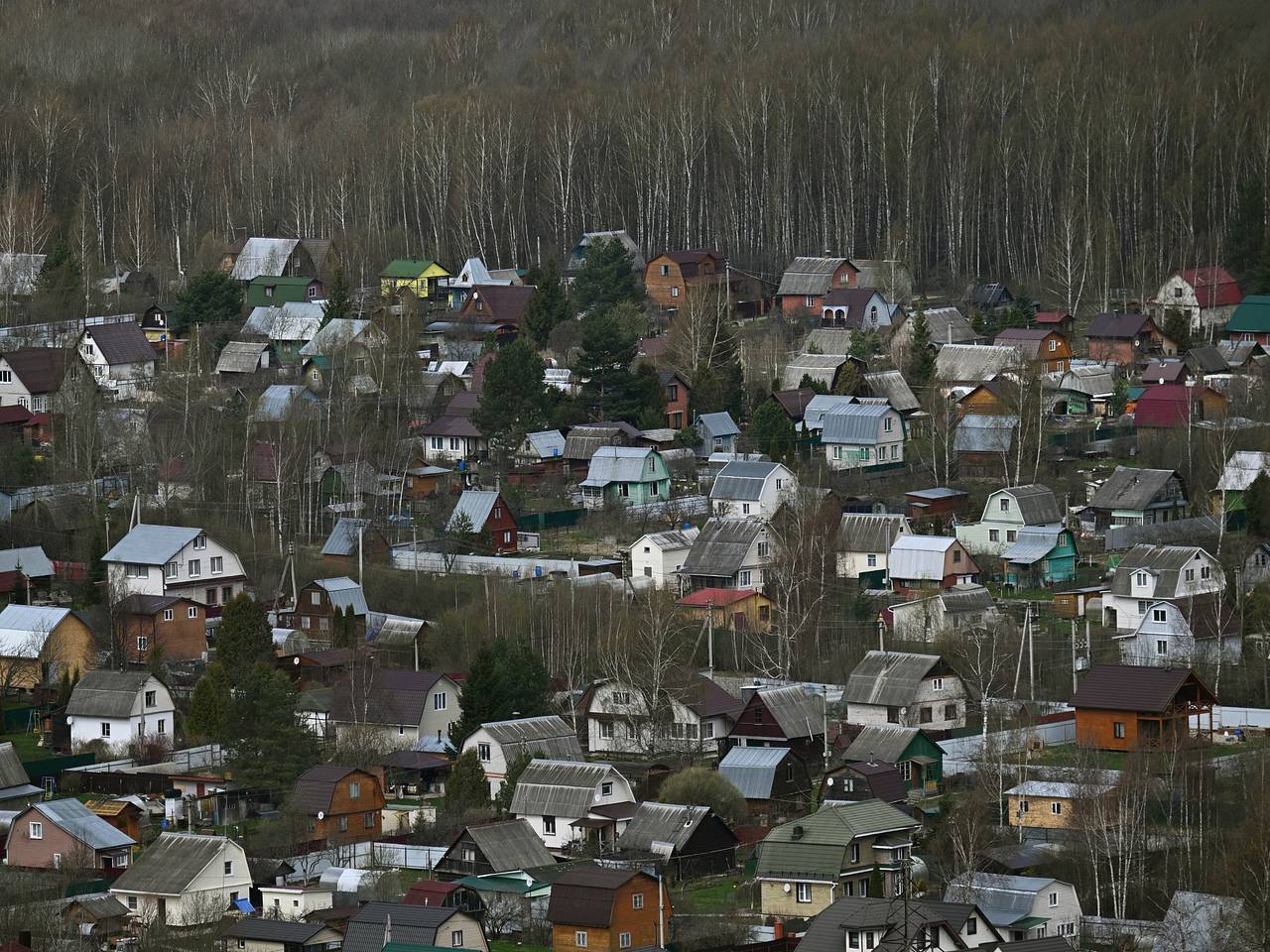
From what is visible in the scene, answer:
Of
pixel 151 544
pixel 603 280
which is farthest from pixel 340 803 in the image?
pixel 603 280

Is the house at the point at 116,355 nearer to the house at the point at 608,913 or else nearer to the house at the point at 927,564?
the house at the point at 927,564

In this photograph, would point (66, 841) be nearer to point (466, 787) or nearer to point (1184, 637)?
point (466, 787)

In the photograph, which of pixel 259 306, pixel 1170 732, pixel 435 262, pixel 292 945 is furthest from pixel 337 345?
pixel 292 945

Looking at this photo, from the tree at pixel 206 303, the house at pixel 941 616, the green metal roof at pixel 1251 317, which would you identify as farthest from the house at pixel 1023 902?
the tree at pixel 206 303

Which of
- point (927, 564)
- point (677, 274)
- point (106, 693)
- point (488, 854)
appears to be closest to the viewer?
point (488, 854)

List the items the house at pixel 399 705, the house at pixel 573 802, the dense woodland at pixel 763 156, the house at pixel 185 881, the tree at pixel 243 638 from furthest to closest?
the dense woodland at pixel 763 156 → the tree at pixel 243 638 → the house at pixel 399 705 → the house at pixel 573 802 → the house at pixel 185 881

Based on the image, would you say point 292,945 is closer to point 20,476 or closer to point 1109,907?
point 1109,907

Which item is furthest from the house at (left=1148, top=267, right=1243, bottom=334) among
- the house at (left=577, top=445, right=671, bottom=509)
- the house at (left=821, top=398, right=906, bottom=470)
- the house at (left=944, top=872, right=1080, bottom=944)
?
the house at (left=944, top=872, right=1080, bottom=944)
